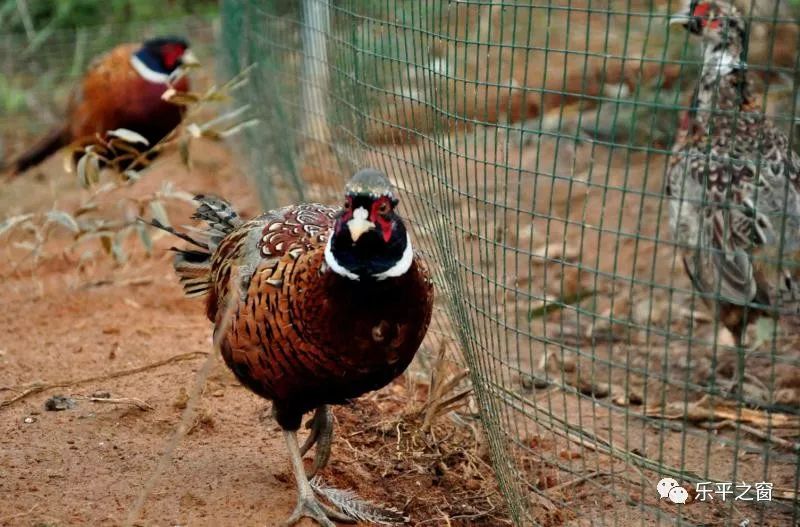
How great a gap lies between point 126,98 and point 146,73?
271 millimetres

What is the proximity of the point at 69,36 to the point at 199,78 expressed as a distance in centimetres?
156

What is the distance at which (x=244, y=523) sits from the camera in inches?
127

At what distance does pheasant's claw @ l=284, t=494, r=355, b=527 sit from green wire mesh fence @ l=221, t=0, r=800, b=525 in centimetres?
63

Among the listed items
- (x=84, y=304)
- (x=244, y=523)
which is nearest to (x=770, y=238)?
(x=244, y=523)

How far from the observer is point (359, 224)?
2816 mm

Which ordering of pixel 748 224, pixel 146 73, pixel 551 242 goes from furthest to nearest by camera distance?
pixel 146 73 → pixel 551 242 → pixel 748 224

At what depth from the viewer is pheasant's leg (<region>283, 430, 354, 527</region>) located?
3.26m

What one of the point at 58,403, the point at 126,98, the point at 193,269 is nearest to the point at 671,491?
the point at 193,269

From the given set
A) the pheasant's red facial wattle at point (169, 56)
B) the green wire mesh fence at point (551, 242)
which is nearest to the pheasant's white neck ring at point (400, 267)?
the green wire mesh fence at point (551, 242)

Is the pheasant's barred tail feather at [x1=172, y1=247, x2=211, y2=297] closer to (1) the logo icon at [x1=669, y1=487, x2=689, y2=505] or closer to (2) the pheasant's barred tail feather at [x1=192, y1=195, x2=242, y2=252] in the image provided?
(2) the pheasant's barred tail feather at [x1=192, y1=195, x2=242, y2=252]

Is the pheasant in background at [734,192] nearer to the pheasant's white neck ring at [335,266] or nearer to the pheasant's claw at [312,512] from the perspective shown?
the pheasant's white neck ring at [335,266]

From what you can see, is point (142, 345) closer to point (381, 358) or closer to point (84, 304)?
point (84, 304)

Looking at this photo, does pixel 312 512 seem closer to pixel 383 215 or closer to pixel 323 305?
pixel 323 305

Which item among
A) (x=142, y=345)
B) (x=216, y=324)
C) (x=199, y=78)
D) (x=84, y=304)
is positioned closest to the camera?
(x=216, y=324)
